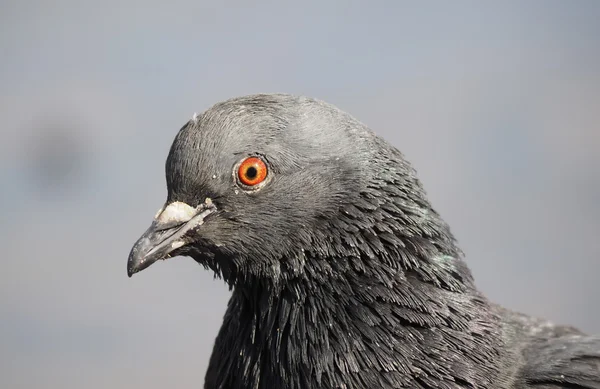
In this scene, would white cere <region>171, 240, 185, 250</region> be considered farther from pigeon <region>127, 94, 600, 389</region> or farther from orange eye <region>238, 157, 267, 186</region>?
orange eye <region>238, 157, 267, 186</region>

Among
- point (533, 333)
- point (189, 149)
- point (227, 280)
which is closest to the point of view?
point (189, 149)

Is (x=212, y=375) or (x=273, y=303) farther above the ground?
(x=273, y=303)

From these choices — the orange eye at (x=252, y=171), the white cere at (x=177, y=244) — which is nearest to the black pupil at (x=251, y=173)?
the orange eye at (x=252, y=171)

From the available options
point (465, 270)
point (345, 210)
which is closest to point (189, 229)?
point (345, 210)

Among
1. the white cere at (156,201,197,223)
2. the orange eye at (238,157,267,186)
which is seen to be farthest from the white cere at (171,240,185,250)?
the orange eye at (238,157,267,186)

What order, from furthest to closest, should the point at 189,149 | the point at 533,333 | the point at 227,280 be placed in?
the point at 533,333 → the point at 227,280 → the point at 189,149

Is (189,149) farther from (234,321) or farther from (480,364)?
(480,364)
